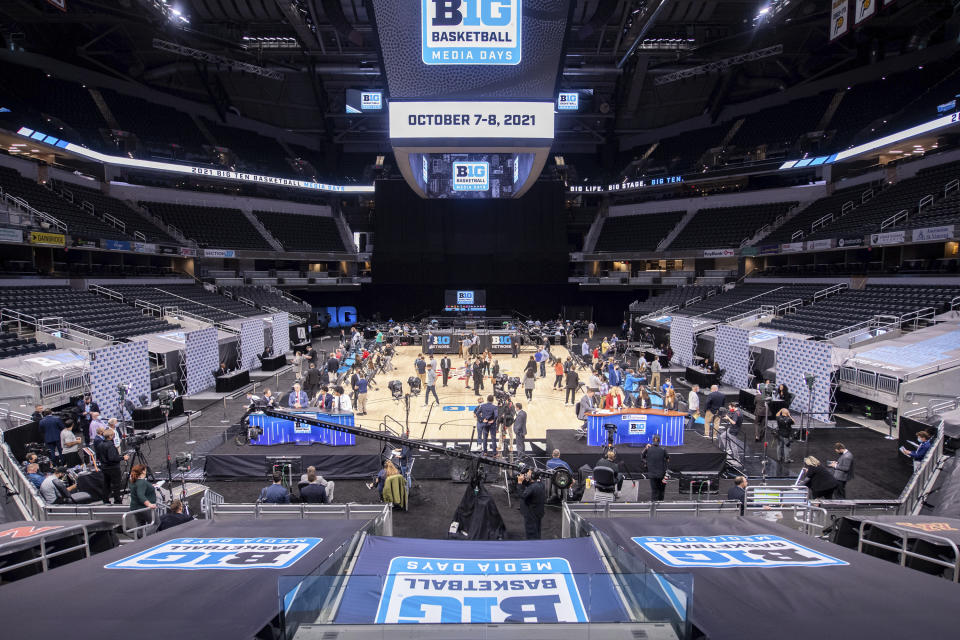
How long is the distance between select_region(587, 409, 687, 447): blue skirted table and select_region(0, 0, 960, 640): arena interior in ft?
0.25

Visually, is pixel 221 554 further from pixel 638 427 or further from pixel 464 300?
pixel 464 300

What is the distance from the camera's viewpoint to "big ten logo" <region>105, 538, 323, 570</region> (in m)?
3.19

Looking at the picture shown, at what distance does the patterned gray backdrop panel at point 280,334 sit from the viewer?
966 inches

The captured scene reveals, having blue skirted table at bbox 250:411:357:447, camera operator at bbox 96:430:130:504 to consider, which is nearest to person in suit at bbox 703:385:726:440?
blue skirted table at bbox 250:411:357:447

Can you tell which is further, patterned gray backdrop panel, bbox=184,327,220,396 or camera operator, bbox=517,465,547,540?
patterned gray backdrop panel, bbox=184,327,220,396

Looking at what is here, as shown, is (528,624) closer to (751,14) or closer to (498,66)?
(498,66)

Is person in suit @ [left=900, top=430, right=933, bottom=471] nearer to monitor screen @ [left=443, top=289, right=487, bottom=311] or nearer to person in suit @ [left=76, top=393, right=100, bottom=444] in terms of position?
person in suit @ [left=76, top=393, right=100, bottom=444]

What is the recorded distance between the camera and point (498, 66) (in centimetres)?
873

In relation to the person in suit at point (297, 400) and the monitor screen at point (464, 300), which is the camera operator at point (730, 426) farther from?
the monitor screen at point (464, 300)

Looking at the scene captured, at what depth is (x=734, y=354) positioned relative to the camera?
18547 millimetres

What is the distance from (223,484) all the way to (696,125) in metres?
42.6

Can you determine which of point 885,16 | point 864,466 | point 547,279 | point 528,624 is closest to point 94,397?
point 528,624

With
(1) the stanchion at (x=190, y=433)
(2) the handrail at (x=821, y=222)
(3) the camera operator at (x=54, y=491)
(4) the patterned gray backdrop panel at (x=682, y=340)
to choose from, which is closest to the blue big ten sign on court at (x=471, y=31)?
(3) the camera operator at (x=54, y=491)

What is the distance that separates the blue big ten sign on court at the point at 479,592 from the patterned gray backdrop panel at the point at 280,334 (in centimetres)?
2322
